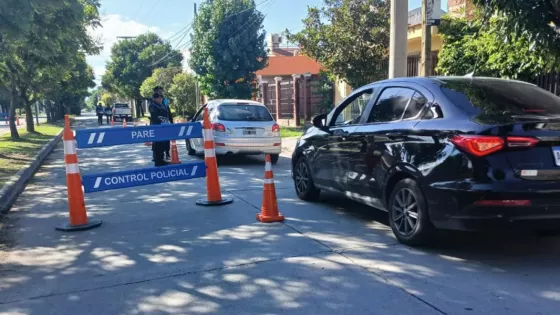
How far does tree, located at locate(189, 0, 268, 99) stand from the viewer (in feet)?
82.9

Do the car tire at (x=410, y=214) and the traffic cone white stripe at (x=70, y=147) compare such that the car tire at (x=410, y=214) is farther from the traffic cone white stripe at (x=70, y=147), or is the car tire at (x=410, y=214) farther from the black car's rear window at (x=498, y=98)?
the traffic cone white stripe at (x=70, y=147)

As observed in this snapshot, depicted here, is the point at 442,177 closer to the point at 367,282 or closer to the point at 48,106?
the point at 367,282

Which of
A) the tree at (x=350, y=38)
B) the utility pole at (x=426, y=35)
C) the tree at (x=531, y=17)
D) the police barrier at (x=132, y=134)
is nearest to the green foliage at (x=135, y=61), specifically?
the tree at (x=350, y=38)

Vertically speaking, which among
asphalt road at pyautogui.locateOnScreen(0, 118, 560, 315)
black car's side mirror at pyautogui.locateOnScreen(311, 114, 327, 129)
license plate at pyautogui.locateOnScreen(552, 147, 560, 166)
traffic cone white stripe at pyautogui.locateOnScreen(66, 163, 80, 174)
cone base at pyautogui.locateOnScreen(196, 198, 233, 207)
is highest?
black car's side mirror at pyautogui.locateOnScreen(311, 114, 327, 129)

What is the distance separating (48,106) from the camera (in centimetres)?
5172

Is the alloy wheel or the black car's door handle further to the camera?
the black car's door handle

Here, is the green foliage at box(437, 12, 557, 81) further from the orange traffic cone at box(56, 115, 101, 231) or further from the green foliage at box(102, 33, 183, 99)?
the green foliage at box(102, 33, 183, 99)

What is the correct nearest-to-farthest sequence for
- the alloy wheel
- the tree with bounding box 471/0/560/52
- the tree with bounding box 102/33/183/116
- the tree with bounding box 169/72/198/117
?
1. the alloy wheel
2. the tree with bounding box 471/0/560/52
3. the tree with bounding box 169/72/198/117
4. the tree with bounding box 102/33/183/116

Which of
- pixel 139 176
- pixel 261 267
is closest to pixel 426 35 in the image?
pixel 139 176

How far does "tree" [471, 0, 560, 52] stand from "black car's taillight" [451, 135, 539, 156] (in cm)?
310

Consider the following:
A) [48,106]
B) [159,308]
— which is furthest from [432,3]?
[48,106]

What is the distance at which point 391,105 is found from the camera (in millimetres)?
5441

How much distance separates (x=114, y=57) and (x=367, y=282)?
6244 centimetres

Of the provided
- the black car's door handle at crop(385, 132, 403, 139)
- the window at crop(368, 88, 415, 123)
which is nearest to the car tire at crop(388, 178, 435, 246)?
the black car's door handle at crop(385, 132, 403, 139)
